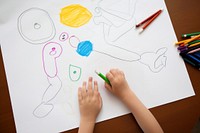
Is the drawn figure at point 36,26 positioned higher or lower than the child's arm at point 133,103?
higher

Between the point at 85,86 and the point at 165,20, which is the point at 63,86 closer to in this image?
the point at 85,86

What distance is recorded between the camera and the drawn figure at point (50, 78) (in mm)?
542

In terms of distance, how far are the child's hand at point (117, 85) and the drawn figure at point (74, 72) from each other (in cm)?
8

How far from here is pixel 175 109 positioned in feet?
1.93

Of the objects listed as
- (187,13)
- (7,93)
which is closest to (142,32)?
(187,13)

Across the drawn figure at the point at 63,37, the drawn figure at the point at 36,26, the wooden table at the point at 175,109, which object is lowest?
the wooden table at the point at 175,109

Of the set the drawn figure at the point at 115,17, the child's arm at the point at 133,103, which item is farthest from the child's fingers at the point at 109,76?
the drawn figure at the point at 115,17

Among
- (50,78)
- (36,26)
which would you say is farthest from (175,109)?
(36,26)

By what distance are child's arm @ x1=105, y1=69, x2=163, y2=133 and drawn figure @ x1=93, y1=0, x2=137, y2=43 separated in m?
0.12

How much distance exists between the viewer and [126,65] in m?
0.59

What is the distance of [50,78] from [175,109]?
0.38m

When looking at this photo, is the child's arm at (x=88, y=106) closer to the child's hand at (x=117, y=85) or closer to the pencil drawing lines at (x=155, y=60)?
the child's hand at (x=117, y=85)

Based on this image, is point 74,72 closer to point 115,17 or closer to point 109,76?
point 109,76

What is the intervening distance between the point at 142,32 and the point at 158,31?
5 cm
